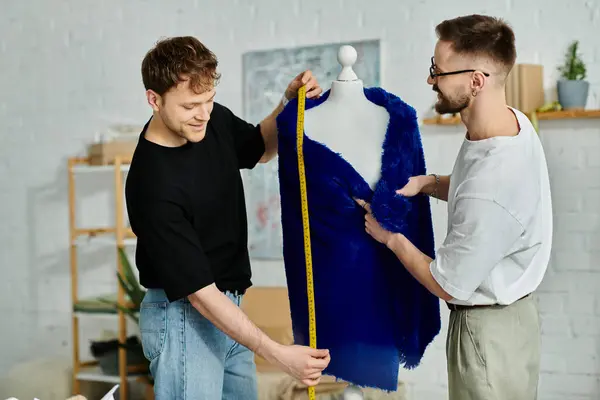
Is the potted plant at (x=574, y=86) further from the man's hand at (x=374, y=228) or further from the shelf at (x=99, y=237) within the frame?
the shelf at (x=99, y=237)

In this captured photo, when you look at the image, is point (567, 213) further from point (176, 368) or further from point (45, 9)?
point (45, 9)

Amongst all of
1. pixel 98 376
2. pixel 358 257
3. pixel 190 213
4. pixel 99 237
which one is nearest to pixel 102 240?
pixel 99 237

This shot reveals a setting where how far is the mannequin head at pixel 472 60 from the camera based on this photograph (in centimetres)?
188

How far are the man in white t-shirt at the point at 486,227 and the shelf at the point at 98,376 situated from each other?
261cm

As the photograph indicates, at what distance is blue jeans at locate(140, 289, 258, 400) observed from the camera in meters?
2.03

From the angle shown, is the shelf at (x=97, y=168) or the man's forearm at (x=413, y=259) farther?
the shelf at (x=97, y=168)

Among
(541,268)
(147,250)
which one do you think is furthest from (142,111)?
(541,268)

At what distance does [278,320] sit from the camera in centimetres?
378

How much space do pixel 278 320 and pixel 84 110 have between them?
187cm

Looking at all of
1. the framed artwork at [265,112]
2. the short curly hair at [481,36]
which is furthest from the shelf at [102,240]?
the short curly hair at [481,36]

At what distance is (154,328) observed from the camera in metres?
2.05

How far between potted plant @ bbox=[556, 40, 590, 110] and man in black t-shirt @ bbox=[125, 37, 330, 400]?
1.78 metres

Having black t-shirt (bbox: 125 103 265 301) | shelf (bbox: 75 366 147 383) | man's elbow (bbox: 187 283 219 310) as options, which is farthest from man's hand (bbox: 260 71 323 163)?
shelf (bbox: 75 366 147 383)

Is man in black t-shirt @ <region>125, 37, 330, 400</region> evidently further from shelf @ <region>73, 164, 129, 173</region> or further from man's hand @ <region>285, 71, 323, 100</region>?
shelf @ <region>73, 164, 129, 173</region>
